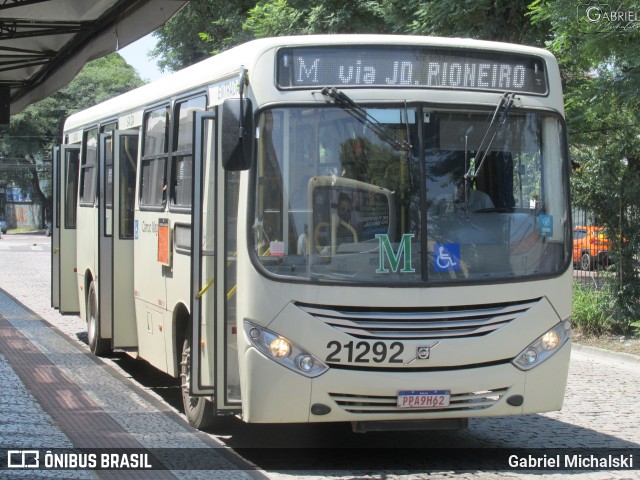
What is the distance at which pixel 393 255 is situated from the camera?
701 cm

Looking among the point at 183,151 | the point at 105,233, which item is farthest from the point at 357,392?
the point at 105,233

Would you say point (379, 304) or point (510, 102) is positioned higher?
point (510, 102)

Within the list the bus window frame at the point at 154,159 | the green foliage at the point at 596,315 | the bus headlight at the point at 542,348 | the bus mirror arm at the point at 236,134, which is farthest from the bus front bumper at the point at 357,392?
the green foliage at the point at 596,315

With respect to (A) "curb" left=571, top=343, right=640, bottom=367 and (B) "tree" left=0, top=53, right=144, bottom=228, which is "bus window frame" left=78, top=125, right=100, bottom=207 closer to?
(A) "curb" left=571, top=343, right=640, bottom=367

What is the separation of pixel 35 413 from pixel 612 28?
8.65m

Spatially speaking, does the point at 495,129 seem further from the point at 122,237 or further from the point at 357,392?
the point at 122,237

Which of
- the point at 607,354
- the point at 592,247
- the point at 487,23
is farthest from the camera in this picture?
the point at 487,23

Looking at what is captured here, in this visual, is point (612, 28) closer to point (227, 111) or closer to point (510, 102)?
point (510, 102)

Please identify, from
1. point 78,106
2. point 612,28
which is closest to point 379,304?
point 612,28

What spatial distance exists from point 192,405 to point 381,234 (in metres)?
2.66

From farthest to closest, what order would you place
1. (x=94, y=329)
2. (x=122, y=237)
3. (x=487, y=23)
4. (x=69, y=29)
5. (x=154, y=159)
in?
(x=487, y=23)
(x=69, y=29)
(x=94, y=329)
(x=122, y=237)
(x=154, y=159)

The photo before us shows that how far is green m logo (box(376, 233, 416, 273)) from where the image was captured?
6984 mm

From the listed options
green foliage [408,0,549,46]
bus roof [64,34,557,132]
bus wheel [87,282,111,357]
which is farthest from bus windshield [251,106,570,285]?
green foliage [408,0,549,46]

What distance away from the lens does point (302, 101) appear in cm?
703
